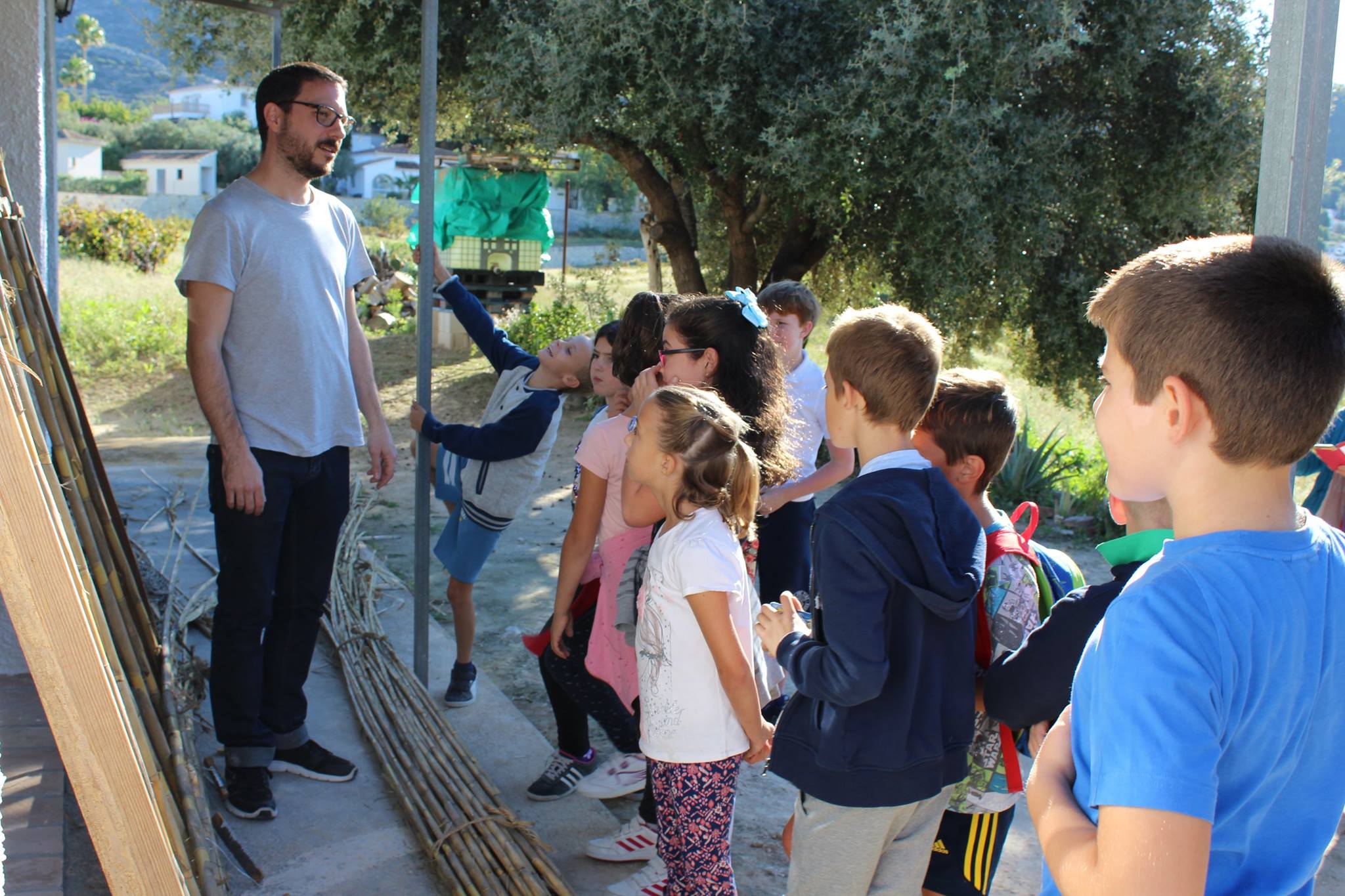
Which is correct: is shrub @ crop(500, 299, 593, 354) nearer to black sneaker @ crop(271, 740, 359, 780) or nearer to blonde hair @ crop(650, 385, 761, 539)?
black sneaker @ crop(271, 740, 359, 780)

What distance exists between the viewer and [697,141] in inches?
294

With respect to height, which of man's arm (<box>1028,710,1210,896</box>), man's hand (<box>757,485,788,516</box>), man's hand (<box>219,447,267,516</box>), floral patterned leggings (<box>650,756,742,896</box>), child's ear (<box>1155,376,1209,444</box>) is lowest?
floral patterned leggings (<box>650,756,742,896</box>)

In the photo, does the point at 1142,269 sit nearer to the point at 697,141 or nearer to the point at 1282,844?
the point at 1282,844

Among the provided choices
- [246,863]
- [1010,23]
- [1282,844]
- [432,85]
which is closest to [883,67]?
[1010,23]

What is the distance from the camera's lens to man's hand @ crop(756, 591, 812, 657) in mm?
2055

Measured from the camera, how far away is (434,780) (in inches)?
123

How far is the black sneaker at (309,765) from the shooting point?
10.8 ft

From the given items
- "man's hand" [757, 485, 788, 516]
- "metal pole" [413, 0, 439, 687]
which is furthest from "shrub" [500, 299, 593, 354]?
"man's hand" [757, 485, 788, 516]

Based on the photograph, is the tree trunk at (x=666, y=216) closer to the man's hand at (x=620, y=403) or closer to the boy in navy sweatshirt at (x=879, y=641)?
the man's hand at (x=620, y=403)

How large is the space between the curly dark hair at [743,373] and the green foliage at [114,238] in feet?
71.7

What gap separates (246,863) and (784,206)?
624cm

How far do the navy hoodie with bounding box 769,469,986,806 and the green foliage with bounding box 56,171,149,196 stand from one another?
5121 centimetres

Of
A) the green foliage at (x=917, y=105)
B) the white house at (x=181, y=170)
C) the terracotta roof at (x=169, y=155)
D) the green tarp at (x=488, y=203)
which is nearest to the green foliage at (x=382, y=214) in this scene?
the white house at (x=181, y=170)

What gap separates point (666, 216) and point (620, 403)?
19.7ft
